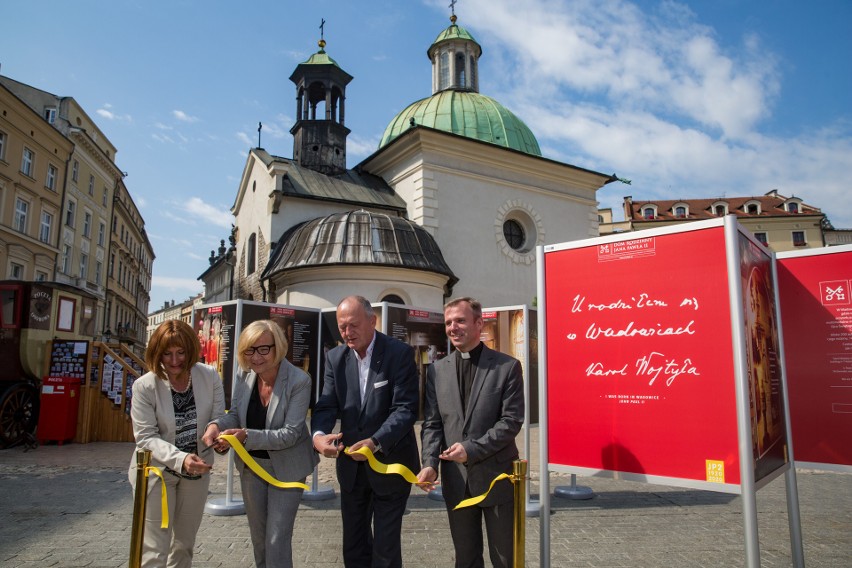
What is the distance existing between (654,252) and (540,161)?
66.9 feet

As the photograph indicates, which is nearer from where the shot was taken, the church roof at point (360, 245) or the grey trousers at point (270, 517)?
the grey trousers at point (270, 517)

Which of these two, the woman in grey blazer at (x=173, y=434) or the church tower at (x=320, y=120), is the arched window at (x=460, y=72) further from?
the woman in grey blazer at (x=173, y=434)

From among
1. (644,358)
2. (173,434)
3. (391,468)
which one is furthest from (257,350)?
(644,358)

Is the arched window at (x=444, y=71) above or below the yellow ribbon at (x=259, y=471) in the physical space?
above

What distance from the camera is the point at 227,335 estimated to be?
7.19 meters

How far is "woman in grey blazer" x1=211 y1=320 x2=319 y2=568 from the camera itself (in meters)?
3.30

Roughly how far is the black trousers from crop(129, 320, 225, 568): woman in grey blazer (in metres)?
0.90

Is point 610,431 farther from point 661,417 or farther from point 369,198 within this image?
point 369,198

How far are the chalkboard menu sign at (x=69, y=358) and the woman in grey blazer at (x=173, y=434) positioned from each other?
877 cm

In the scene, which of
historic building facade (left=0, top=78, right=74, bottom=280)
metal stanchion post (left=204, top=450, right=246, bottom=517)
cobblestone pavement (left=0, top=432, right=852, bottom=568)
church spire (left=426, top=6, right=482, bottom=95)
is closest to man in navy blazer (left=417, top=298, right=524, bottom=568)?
cobblestone pavement (left=0, top=432, right=852, bottom=568)

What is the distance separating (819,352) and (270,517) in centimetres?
439

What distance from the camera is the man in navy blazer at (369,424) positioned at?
11.1ft

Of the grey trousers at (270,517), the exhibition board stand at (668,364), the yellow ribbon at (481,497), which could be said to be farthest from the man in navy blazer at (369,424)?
the exhibition board stand at (668,364)

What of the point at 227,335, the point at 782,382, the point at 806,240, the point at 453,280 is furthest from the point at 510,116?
the point at 806,240
